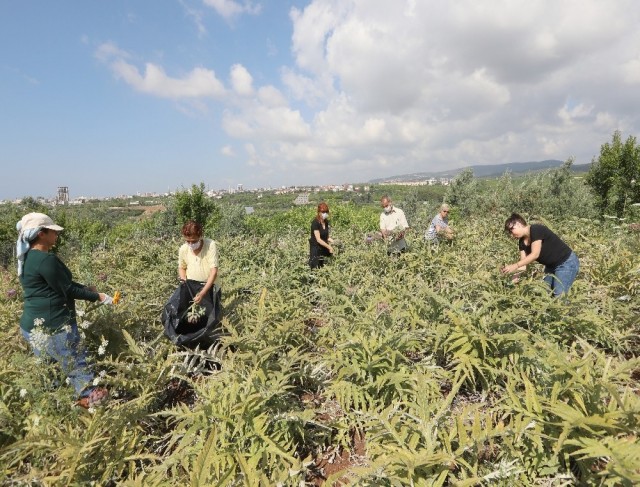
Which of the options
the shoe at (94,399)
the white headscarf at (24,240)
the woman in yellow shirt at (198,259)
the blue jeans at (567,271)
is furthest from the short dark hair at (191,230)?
the blue jeans at (567,271)

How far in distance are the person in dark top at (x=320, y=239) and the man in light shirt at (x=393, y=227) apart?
1059mm

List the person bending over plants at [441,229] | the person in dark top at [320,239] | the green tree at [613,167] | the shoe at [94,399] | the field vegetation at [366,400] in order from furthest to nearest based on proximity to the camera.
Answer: the green tree at [613,167]
the person bending over plants at [441,229]
the person in dark top at [320,239]
the shoe at [94,399]
the field vegetation at [366,400]

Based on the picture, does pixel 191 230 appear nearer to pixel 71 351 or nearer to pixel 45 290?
pixel 45 290

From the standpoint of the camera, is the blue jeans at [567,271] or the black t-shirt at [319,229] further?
the black t-shirt at [319,229]

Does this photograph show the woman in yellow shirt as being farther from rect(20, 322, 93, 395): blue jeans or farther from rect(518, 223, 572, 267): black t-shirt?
rect(518, 223, 572, 267): black t-shirt

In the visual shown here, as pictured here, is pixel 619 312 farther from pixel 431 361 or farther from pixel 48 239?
pixel 48 239

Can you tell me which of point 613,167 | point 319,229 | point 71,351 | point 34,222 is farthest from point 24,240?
point 613,167

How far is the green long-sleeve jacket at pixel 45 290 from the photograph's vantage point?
285 centimetres

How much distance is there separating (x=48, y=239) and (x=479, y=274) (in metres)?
3.87

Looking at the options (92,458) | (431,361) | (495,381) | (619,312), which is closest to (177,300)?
(92,458)

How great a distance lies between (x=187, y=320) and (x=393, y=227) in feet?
12.9

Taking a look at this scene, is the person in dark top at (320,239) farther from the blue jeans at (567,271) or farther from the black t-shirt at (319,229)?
the blue jeans at (567,271)

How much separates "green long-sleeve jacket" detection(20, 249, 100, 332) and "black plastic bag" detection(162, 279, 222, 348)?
34.1 inches

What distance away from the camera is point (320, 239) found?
5.90 metres
